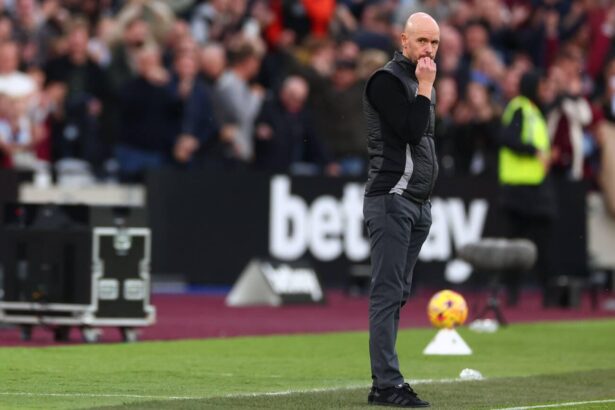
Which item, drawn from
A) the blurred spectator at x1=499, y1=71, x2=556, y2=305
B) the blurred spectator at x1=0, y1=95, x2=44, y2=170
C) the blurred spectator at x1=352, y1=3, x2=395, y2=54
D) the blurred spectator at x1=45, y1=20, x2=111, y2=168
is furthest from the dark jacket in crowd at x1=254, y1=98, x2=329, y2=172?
the blurred spectator at x1=499, y1=71, x2=556, y2=305

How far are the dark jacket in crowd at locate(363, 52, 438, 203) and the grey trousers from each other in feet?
0.35

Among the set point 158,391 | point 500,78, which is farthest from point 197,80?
point 158,391

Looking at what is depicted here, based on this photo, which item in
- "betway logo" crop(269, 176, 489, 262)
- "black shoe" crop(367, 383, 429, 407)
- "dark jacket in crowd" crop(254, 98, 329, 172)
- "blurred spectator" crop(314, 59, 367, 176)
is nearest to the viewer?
"black shoe" crop(367, 383, 429, 407)

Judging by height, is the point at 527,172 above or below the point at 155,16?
below

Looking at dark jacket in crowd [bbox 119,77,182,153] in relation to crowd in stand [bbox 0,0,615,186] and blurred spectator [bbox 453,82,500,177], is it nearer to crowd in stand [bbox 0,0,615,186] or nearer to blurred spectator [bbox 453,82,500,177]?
crowd in stand [bbox 0,0,615,186]

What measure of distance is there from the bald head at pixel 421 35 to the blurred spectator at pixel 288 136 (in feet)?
44.2

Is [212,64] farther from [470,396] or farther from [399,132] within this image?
[399,132]

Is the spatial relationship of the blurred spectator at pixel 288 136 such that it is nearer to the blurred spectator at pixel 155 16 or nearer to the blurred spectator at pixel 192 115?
the blurred spectator at pixel 192 115

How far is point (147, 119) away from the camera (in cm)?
2364

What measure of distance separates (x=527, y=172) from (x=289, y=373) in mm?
8725

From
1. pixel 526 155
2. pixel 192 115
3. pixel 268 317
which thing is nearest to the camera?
pixel 268 317

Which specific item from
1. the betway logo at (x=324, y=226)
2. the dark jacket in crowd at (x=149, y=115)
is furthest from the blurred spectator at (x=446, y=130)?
the dark jacket in crowd at (x=149, y=115)

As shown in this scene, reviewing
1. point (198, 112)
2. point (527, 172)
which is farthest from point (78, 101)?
point (527, 172)

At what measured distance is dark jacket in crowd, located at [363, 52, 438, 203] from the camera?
34.8 ft
